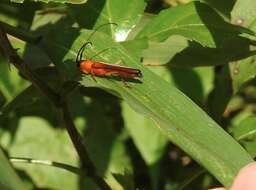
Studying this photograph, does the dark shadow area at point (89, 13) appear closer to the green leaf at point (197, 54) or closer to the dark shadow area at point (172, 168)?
the green leaf at point (197, 54)

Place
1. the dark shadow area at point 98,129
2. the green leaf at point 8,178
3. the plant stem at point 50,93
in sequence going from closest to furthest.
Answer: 1. the green leaf at point 8,178
2. the plant stem at point 50,93
3. the dark shadow area at point 98,129

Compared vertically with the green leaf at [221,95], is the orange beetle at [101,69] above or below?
above

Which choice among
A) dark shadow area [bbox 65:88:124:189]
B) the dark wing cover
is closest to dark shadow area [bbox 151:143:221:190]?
dark shadow area [bbox 65:88:124:189]

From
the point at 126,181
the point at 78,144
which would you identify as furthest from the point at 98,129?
the point at 78,144

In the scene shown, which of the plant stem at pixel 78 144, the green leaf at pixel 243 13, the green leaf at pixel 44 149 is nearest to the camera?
the plant stem at pixel 78 144

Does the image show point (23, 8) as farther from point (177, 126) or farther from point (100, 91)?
point (177, 126)

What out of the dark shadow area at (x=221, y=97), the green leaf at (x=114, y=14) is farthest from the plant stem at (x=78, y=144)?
the dark shadow area at (x=221, y=97)

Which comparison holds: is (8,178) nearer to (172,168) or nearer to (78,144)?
(78,144)

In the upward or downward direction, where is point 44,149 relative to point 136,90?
downward
